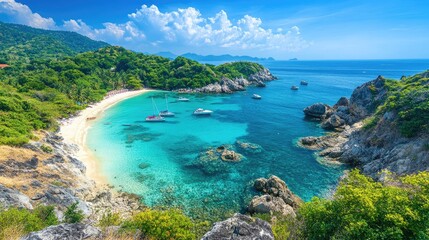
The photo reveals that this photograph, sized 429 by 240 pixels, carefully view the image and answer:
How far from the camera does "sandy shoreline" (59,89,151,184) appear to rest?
34344 millimetres

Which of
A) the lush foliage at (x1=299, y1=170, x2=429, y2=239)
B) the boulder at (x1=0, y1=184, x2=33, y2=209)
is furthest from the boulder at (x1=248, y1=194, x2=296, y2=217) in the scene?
the boulder at (x1=0, y1=184, x2=33, y2=209)

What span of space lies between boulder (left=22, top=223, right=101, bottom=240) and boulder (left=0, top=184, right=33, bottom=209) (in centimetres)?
1316

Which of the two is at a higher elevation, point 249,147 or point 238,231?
point 238,231

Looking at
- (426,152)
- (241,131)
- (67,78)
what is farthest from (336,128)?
(67,78)

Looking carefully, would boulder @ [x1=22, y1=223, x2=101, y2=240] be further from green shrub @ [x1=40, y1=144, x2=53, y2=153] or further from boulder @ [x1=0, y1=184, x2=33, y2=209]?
green shrub @ [x1=40, y1=144, x2=53, y2=153]

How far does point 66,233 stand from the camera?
34.3 ft

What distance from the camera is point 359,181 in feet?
45.2

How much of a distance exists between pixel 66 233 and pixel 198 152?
103 ft

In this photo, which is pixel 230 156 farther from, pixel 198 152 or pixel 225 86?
pixel 225 86

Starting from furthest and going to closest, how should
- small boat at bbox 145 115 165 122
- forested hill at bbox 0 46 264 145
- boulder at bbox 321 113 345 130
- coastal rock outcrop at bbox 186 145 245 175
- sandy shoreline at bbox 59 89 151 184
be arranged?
small boat at bbox 145 115 165 122, boulder at bbox 321 113 345 130, forested hill at bbox 0 46 264 145, coastal rock outcrop at bbox 186 145 245 175, sandy shoreline at bbox 59 89 151 184

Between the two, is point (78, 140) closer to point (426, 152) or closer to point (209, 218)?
point (209, 218)

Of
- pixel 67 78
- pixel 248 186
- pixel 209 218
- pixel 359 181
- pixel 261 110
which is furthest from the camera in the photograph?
pixel 67 78

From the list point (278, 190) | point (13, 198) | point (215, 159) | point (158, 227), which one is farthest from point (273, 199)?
point (13, 198)

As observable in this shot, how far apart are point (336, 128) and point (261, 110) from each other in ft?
81.9
